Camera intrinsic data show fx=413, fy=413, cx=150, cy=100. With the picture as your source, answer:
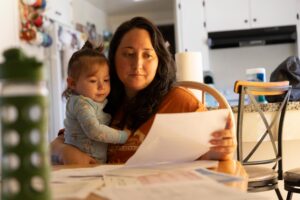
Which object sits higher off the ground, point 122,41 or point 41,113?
point 122,41

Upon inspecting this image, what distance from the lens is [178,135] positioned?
833mm

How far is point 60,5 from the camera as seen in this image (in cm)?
465

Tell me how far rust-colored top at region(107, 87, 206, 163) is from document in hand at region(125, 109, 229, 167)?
1.42 feet

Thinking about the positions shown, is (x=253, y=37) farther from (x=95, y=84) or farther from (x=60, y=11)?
(x=95, y=84)

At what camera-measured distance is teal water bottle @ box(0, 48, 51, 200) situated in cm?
38

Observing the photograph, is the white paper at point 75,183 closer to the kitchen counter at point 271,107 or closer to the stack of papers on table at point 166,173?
the stack of papers on table at point 166,173

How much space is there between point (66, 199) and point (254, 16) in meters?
4.98

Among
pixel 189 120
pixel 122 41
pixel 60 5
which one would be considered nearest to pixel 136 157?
pixel 189 120

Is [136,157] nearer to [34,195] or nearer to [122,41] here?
[34,195]

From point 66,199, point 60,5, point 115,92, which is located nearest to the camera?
point 66,199

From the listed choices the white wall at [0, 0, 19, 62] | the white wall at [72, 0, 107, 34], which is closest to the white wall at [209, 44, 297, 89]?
the white wall at [72, 0, 107, 34]

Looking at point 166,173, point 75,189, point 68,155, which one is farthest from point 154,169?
point 68,155

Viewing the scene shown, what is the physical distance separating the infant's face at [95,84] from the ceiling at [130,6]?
4.41 metres

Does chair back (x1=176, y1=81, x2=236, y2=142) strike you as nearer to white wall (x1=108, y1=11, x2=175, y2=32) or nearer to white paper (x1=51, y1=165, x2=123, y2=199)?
white paper (x1=51, y1=165, x2=123, y2=199)
